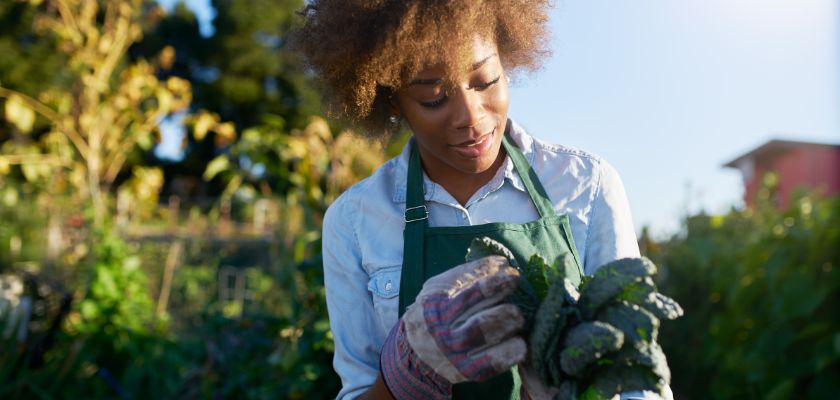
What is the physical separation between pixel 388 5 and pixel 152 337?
2.95 meters

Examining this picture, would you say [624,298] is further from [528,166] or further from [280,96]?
[280,96]

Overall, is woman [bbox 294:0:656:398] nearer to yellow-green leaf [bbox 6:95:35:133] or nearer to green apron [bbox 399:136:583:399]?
green apron [bbox 399:136:583:399]

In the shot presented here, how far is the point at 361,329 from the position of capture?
65.7 inches

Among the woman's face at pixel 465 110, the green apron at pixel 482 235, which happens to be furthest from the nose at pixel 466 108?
the green apron at pixel 482 235

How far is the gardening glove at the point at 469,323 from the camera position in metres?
1.24

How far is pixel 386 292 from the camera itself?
1.64 meters

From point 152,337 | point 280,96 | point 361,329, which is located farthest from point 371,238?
point 280,96

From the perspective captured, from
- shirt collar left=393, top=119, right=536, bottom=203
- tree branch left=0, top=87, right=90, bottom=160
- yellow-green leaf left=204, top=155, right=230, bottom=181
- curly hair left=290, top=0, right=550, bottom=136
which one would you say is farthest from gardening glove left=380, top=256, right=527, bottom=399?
tree branch left=0, top=87, right=90, bottom=160

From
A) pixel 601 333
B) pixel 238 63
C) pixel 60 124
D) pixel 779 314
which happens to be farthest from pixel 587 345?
pixel 238 63

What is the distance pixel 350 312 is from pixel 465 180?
15.2 inches

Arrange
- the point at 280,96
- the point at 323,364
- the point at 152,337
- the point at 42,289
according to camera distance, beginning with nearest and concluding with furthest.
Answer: the point at 323,364 → the point at 152,337 → the point at 42,289 → the point at 280,96

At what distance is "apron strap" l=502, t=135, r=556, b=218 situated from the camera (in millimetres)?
1609

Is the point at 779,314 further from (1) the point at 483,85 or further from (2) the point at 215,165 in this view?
(2) the point at 215,165

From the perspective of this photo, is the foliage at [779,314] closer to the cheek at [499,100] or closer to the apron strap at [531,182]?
the apron strap at [531,182]
